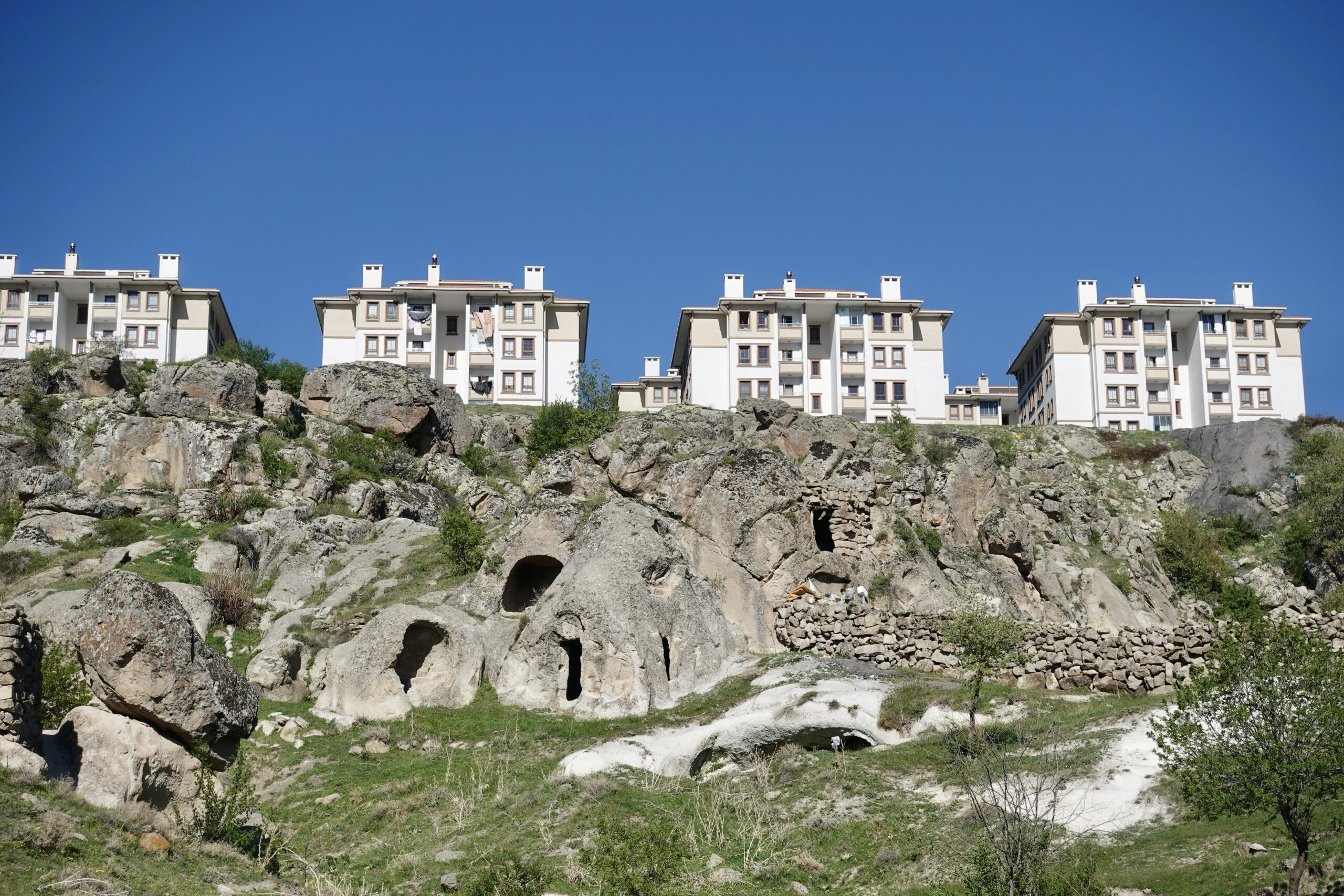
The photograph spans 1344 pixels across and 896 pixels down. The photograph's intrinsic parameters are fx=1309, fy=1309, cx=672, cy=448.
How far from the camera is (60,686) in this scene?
2788cm

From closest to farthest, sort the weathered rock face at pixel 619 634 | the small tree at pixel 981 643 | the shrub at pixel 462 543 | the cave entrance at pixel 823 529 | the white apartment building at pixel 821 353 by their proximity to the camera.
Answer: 1. the small tree at pixel 981 643
2. the weathered rock face at pixel 619 634
3. the shrub at pixel 462 543
4. the cave entrance at pixel 823 529
5. the white apartment building at pixel 821 353

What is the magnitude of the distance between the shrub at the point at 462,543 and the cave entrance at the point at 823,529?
535 inches

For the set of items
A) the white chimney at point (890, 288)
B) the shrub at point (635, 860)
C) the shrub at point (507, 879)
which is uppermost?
the white chimney at point (890, 288)

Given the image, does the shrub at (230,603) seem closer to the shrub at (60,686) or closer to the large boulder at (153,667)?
the shrub at (60,686)

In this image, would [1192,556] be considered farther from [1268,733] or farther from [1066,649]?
[1268,733]

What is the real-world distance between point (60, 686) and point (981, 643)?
23.3m

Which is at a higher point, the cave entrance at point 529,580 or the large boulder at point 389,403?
the large boulder at point 389,403

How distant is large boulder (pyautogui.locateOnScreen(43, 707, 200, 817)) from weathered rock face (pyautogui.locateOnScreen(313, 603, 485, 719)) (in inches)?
532

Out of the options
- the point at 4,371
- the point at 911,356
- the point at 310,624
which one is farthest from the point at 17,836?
the point at 911,356

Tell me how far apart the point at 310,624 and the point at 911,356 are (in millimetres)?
66782

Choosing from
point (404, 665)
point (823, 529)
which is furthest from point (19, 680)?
point (823, 529)

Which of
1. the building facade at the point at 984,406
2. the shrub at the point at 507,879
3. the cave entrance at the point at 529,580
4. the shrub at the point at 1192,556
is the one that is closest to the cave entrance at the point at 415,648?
the cave entrance at the point at 529,580

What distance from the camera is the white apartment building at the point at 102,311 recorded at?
106m

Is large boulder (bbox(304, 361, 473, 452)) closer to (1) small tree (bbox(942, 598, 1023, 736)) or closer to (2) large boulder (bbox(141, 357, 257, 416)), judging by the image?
(2) large boulder (bbox(141, 357, 257, 416))
